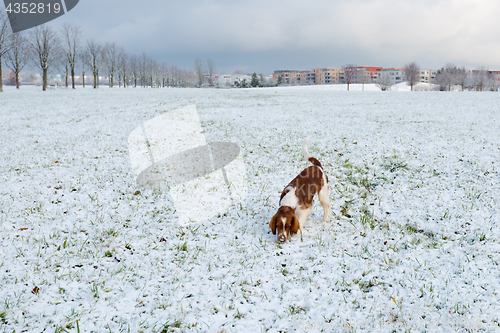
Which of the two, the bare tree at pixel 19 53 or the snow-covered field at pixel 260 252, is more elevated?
the bare tree at pixel 19 53

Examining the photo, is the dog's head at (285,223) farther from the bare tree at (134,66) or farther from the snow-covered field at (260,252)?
the bare tree at (134,66)

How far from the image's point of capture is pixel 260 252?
463 centimetres

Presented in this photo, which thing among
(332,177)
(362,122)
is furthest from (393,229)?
(362,122)

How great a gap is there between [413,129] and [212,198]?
34.9 ft

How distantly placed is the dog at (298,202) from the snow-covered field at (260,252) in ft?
0.91

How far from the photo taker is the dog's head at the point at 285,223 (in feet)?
15.5

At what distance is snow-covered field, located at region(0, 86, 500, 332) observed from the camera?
11.0 feet

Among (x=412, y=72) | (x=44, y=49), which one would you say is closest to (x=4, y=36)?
(x=44, y=49)

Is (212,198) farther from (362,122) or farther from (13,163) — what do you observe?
(362,122)

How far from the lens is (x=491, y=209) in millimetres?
5512

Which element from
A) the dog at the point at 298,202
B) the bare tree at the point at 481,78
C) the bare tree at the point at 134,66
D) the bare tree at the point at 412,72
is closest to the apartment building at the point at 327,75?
the bare tree at the point at 481,78

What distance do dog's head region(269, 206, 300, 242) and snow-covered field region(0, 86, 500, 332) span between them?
0.21 m

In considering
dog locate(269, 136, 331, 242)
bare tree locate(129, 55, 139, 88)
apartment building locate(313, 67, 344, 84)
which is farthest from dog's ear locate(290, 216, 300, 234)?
apartment building locate(313, 67, 344, 84)

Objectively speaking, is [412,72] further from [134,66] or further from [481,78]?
[134,66]
